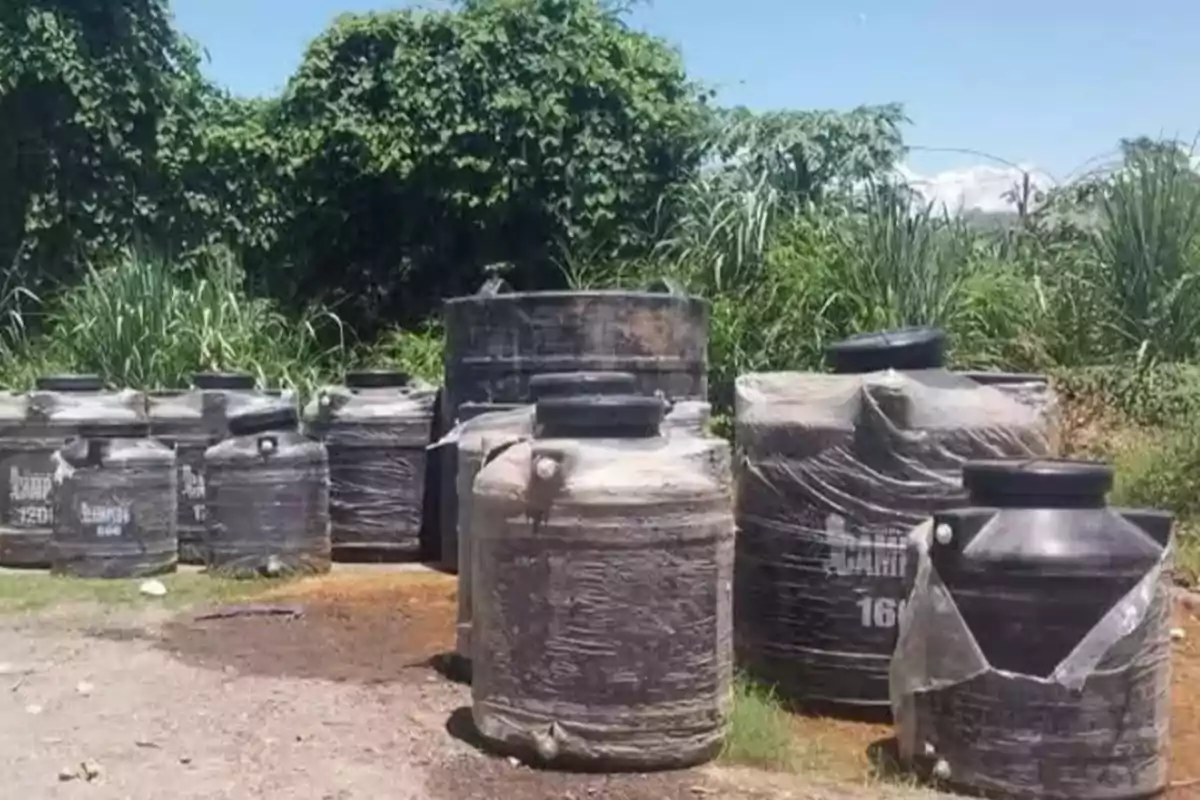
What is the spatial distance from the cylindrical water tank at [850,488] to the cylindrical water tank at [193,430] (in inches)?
146

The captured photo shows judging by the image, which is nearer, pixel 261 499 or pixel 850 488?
pixel 850 488

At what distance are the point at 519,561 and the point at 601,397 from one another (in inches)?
19.7

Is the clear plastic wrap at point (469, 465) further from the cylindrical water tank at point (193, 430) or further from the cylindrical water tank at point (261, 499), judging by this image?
the cylindrical water tank at point (193, 430)

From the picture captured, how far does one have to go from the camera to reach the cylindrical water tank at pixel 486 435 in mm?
4531

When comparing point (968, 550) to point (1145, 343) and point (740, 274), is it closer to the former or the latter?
point (1145, 343)

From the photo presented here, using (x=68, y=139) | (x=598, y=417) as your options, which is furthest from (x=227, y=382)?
(x=68, y=139)

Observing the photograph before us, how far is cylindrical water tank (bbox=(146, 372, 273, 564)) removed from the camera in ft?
26.1

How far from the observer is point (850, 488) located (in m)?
4.70

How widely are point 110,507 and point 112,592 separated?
0.47m

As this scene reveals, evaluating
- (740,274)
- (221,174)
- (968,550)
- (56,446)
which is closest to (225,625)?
(56,446)

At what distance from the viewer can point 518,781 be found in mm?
3975

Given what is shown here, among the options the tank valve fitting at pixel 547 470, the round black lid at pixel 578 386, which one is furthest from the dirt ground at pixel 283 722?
the round black lid at pixel 578 386

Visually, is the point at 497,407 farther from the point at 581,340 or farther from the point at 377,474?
the point at 377,474

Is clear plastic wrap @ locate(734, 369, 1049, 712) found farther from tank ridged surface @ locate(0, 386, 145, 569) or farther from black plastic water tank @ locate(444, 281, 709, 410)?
tank ridged surface @ locate(0, 386, 145, 569)
